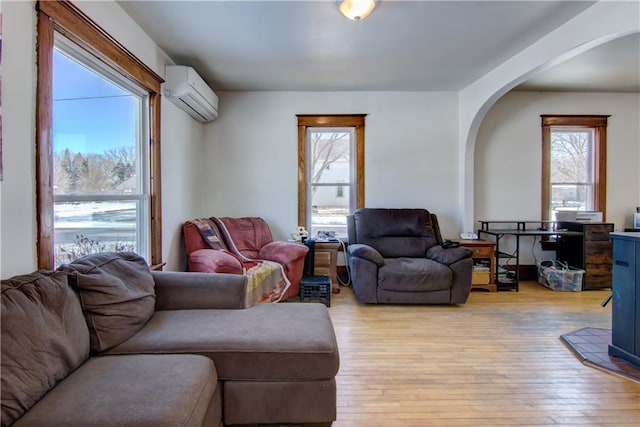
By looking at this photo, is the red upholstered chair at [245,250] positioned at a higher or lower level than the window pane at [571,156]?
lower

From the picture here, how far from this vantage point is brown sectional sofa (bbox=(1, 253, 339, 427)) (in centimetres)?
102

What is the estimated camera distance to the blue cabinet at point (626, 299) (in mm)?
2064

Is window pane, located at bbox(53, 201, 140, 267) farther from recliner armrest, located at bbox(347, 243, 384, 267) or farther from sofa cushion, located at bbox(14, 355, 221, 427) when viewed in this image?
recliner armrest, located at bbox(347, 243, 384, 267)

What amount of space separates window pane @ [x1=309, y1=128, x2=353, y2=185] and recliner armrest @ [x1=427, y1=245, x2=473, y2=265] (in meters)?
1.49

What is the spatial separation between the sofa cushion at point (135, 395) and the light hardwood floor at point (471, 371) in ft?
2.54

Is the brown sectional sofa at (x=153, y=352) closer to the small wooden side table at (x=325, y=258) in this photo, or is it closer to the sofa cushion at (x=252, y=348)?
the sofa cushion at (x=252, y=348)

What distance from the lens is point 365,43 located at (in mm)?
2709

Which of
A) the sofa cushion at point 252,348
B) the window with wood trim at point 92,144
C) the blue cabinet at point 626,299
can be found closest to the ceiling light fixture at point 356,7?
the window with wood trim at point 92,144

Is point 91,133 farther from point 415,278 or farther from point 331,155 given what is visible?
point 415,278

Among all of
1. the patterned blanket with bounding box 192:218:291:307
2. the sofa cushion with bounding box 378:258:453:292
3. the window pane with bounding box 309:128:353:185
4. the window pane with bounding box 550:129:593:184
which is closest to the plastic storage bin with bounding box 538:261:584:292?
the window pane with bounding box 550:129:593:184

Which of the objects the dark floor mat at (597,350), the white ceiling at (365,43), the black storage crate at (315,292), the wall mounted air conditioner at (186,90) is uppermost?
the white ceiling at (365,43)

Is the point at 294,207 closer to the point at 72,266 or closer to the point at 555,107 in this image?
the point at 72,266

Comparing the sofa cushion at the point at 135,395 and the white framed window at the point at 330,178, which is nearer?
the sofa cushion at the point at 135,395

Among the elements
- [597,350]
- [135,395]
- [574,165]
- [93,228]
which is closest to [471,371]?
[597,350]
